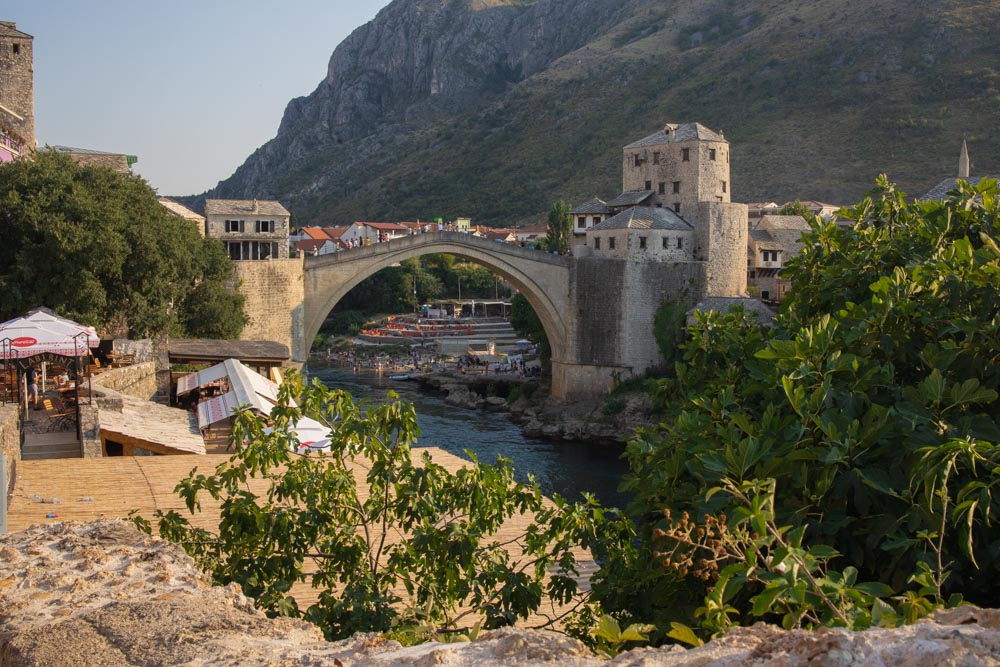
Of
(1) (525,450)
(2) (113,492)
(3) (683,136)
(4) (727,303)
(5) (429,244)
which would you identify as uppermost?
(3) (683,136)

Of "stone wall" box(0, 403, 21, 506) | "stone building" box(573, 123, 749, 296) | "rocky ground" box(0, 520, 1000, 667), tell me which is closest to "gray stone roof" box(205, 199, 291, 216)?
"stone building" box(573, 123, 749, 296)

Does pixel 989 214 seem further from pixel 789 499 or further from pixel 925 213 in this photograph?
pixel 789 499

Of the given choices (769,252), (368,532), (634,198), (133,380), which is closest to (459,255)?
(634,198)

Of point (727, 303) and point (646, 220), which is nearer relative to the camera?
point (727, 303)

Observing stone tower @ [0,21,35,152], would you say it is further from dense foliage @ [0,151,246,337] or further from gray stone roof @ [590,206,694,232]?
gray stone roof @ [590,206,694,232]

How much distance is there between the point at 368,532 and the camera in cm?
593

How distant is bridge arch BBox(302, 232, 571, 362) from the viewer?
30.1m

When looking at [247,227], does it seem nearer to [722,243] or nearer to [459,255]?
[459,255]

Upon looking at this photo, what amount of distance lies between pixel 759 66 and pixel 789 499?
250 feet

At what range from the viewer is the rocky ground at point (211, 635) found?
9.59 feet

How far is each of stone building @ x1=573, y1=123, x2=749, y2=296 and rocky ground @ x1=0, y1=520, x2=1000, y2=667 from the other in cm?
2902

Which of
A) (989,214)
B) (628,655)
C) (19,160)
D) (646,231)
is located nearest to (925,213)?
(989,214)

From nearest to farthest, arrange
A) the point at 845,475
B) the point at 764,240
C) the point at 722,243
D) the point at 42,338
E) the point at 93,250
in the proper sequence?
the point at 845,475, the point at 42,338, the point at 93,250, the point at 722,243, the point at 764,240

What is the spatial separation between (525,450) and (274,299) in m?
8.73
